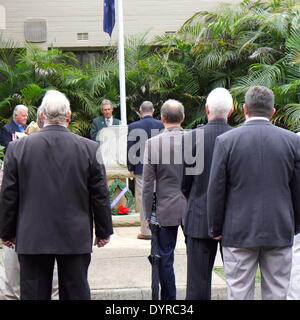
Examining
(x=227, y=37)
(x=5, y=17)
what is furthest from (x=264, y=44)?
(x=5, y=17)

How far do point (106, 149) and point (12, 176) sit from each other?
22.2 feet

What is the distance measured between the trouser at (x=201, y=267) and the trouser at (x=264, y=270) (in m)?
0.63

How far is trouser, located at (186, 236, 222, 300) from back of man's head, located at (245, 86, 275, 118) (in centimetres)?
121

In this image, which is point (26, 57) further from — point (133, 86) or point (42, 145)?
point (42, 145)

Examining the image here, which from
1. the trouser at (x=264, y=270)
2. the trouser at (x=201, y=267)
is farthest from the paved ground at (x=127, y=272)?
the trouser at (x=264, y=270)

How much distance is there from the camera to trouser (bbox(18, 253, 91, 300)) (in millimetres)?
5168

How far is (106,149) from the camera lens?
11930 millimetres

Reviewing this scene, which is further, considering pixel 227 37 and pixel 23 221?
pixel 227 37

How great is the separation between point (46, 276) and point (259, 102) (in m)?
2.10

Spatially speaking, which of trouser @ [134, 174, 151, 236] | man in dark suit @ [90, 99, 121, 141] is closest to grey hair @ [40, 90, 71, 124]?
trouser @ [134, 174, 151, 236]

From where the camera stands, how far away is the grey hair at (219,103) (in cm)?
580

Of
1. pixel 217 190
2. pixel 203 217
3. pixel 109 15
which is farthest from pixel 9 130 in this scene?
pixel 217 190

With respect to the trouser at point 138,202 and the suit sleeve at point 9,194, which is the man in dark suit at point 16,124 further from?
the suit sleeve at point 9,194

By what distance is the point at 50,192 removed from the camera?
16.8 feet
